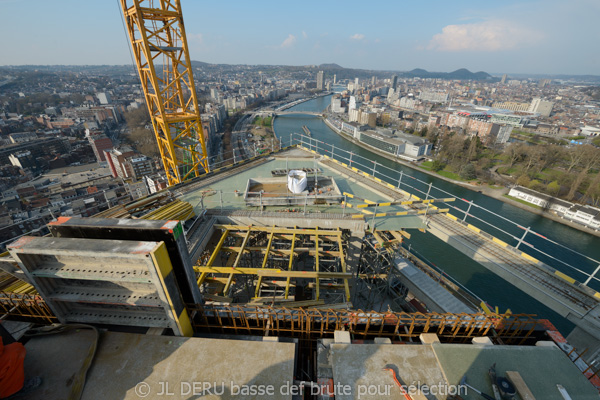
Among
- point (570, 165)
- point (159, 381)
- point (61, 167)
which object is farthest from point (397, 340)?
point (61, 167)

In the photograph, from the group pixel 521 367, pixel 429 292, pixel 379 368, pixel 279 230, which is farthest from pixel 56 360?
pixel 429 292

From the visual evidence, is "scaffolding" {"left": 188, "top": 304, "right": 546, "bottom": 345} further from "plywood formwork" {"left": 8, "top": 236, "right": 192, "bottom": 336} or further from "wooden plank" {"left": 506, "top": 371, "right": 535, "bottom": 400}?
"wooden plank" {"left": 506, "top": 371, "right": 535, "bottom": 400}

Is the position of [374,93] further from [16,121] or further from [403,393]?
[403,393]

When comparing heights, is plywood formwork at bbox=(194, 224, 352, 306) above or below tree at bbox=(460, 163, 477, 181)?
above

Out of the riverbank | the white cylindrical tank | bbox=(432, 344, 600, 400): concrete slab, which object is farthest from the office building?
bbox=(432, 344, 600, 400): concrete slab

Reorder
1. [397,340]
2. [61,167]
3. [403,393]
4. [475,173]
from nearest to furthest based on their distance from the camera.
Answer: [403,393] < [397,340] < [475,173] < [61,167]

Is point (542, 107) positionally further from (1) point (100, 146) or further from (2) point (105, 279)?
(1) point (100, 146)
